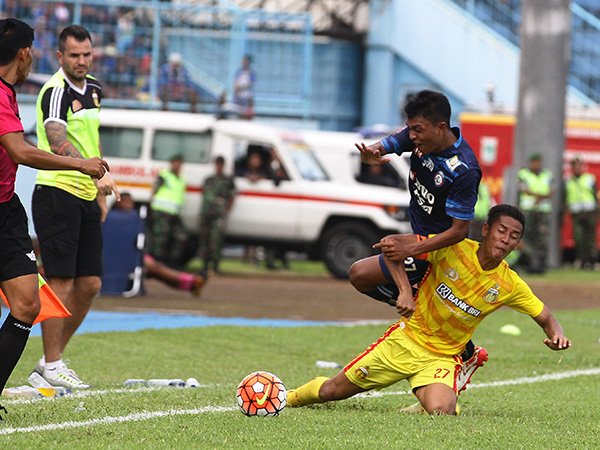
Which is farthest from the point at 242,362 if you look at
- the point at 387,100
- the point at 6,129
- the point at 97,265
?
the point at 387,100

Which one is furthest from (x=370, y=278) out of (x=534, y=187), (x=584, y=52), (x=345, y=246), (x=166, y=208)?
(x=584, y=52)

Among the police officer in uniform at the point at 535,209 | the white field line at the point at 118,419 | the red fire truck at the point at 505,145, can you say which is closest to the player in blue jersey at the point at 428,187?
the white field line at the point at 118,419

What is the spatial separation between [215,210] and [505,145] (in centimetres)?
855

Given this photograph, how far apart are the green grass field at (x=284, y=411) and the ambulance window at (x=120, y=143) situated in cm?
975

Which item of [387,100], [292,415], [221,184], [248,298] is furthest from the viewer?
[387,100]

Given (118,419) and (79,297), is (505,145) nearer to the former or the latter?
(79,297)

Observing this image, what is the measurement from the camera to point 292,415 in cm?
815

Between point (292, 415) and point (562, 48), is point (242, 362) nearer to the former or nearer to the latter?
point (292, 415)

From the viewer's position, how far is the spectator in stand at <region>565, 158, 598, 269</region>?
27.5m

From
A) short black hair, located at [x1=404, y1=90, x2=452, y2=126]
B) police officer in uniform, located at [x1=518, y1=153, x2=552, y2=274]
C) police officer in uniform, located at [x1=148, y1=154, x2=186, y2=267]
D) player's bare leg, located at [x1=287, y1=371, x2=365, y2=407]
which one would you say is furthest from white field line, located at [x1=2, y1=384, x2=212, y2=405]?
police officer in uniform, located at [x1=518, y1=153, x2=552, y2=274]

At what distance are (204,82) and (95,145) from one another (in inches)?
835

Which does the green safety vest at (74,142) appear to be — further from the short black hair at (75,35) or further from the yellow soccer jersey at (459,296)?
the yellow soccer jersey at (459,296)

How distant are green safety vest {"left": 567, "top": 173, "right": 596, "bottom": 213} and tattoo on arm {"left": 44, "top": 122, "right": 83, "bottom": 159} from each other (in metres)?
19.5

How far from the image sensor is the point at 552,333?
8.45 metres
